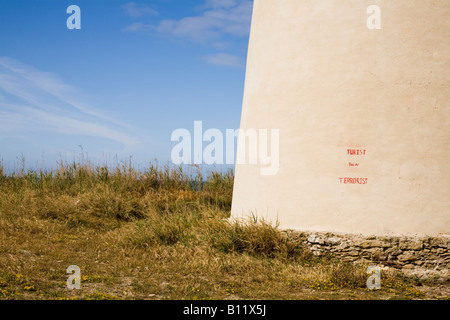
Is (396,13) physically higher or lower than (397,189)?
higher

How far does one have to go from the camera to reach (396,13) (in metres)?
6.13

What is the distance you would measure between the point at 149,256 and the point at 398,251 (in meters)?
4.01

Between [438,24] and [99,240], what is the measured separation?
728 centimetres

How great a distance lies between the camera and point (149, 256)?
6.79 metres

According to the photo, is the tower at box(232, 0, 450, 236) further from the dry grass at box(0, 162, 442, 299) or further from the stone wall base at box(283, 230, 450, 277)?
the dry grass at box(0, 162, 442, 299)

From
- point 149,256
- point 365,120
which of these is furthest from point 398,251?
point 149,256

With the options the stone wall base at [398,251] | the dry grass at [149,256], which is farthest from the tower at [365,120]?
the dry grass at [149,256]

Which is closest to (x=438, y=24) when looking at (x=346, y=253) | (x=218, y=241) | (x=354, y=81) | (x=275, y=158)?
(x=354, y=81)

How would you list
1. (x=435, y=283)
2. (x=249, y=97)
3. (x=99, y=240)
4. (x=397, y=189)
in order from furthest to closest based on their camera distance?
(x=99, y=240)
(x=249, y=97)
(x=397, y=189)
(x=435, y=283)

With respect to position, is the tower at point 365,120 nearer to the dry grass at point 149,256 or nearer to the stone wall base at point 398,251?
the stone wall base at point 398,251

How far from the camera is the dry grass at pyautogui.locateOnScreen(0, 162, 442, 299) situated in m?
5.11

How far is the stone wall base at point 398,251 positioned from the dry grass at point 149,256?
8.8 inches

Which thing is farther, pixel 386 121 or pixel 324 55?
pixel 324 55

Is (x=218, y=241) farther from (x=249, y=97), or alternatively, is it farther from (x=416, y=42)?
(x=416, y=42)
